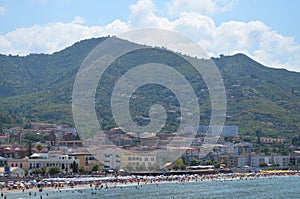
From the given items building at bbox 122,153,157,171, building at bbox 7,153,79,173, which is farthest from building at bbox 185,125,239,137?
building at bbox 7,153,79,173

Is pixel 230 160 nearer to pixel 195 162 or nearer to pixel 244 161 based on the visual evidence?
pixel 244 161

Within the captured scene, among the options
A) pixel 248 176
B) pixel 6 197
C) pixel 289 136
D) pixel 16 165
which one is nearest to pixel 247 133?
pixel 289 136

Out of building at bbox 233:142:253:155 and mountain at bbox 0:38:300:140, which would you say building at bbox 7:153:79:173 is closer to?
building at bbox 233:142:253:155

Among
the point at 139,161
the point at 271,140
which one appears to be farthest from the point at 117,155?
the point at 271,140

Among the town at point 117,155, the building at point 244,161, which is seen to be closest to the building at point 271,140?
the town at point 117,155

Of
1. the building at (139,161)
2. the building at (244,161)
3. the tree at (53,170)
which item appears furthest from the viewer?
the building at (244,161)

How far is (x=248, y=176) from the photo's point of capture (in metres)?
90.4

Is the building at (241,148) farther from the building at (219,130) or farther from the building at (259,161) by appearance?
the building at (219,130)

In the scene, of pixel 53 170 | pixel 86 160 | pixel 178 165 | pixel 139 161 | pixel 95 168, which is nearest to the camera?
pixel 53 170

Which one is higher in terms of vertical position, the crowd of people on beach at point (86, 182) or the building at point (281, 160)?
the building at point (281, 160)

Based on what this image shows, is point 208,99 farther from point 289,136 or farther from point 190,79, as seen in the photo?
point 289,136

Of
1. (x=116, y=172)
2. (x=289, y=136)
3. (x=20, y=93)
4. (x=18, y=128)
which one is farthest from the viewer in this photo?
(x=20, y=93)

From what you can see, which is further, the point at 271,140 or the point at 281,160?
the point at 271,140

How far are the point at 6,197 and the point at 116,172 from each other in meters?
33.4
